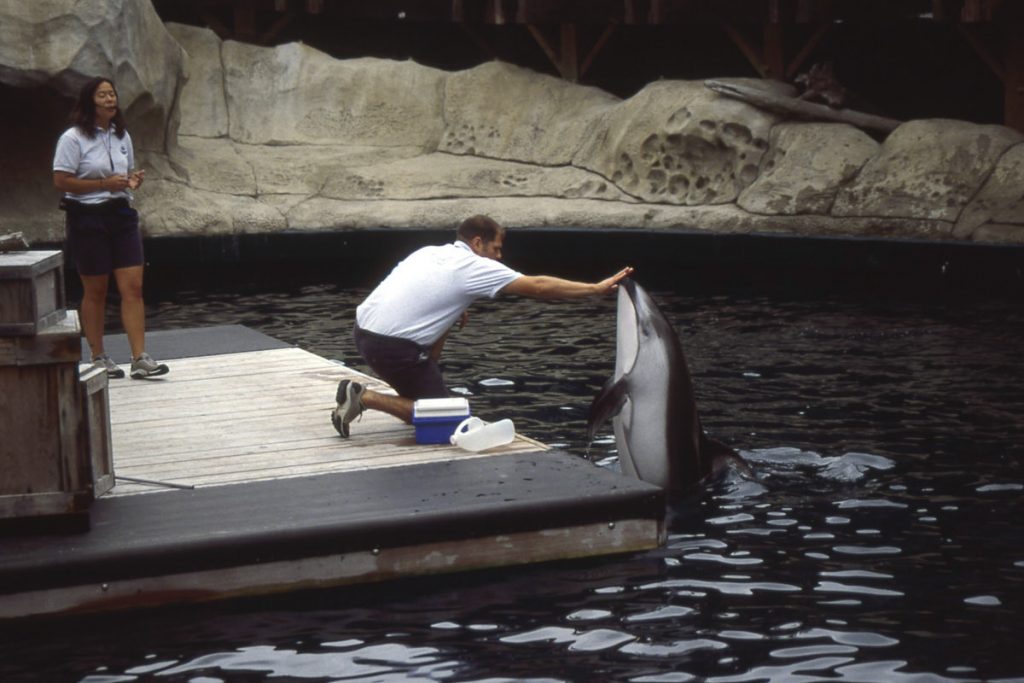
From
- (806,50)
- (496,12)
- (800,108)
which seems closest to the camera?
(800,108)

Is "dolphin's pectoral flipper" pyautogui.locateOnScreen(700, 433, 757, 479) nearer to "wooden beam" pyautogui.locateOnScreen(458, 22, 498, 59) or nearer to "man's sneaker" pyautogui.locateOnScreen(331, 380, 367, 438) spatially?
"man's sneaker" pyautogui.locateOnScreen(331, 380, 367, 438)

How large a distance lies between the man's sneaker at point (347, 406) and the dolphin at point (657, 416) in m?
1.09

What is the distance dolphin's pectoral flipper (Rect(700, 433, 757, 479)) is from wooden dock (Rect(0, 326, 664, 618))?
0.83 metres

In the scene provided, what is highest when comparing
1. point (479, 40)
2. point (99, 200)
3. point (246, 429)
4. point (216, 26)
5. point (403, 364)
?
point (216, 26)

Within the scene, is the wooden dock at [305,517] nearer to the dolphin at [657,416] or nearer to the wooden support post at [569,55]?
the dolphin at [657,416]

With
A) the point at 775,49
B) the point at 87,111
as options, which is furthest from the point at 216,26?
the point at 87,111

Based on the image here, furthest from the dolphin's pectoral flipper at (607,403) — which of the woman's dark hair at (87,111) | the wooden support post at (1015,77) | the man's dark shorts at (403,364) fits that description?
the wooden support post at (1015,77)

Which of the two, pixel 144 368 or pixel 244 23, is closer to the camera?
pixel 144 368

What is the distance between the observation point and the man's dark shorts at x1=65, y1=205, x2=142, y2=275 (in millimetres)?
9062

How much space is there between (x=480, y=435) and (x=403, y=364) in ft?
2.28

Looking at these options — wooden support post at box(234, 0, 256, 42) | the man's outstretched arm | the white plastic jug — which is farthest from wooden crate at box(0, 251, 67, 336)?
wooden support post at box(234, 0, 256, 42)

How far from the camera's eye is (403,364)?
788 centimetres

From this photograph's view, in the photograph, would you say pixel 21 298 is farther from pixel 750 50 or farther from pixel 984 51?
pixel 750 50

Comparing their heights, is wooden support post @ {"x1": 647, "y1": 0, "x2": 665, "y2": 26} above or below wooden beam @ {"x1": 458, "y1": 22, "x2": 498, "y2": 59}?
above
